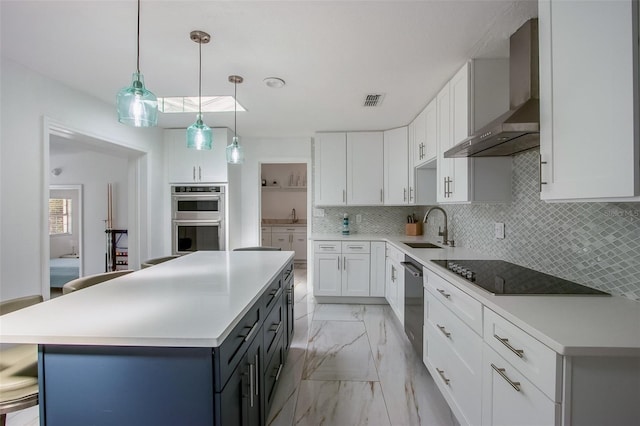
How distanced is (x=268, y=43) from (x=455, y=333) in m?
2.16

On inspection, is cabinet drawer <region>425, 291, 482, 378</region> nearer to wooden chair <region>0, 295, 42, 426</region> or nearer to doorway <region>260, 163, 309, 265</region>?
wooden chair <region>0, 295, 42, 426</region>

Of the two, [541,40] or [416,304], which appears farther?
[416,304]

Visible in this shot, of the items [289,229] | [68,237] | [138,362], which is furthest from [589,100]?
[68,237]

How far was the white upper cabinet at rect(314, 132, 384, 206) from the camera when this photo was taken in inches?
155

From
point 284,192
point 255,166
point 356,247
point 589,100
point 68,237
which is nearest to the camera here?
point 589,100

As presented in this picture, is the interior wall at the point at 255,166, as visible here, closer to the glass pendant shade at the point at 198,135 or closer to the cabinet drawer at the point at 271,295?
the glass pendant shade at the point at 198,135

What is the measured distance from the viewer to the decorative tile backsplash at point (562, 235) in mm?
1270

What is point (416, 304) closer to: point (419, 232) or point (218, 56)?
point (419, 232)

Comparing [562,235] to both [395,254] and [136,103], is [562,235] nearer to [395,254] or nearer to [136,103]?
[395,254]

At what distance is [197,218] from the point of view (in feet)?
13.1

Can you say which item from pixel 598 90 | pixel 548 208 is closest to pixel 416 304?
pixel 548 208

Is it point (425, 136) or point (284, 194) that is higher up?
point (425, 136)

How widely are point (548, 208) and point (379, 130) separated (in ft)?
8.48

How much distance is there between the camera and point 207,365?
3.08 ft
